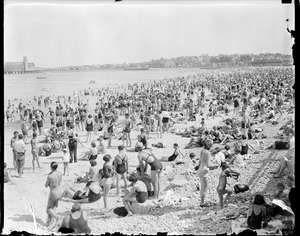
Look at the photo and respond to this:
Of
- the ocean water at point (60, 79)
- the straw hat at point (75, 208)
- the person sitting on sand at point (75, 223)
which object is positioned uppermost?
the ocean water at point (60, 79)

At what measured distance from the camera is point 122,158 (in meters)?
8.29

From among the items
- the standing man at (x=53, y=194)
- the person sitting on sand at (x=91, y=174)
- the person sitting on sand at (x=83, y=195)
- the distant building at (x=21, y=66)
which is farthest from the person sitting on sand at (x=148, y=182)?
the distant building at (x=21, y=66)

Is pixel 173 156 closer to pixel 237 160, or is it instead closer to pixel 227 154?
pixel 227 154

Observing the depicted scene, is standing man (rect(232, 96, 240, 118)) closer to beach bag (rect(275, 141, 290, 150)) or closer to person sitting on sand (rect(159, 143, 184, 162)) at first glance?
person sitting on sand (rect(159, 143, 184, 162))

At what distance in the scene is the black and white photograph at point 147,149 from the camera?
24.5ft

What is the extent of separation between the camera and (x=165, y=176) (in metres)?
9.19

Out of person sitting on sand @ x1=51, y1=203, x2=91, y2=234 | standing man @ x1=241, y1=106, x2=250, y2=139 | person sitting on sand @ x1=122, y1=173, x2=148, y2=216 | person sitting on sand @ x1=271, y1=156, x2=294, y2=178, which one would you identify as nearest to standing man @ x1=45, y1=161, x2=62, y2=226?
person sitting on sand @ x1=51, y1=203, x2=91, y2=234

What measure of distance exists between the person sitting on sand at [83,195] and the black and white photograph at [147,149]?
0.06ft

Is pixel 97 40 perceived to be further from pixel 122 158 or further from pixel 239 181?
pixel 239 181

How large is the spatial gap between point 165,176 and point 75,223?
2561mm

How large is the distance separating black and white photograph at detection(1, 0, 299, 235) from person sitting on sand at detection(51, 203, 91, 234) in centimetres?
2

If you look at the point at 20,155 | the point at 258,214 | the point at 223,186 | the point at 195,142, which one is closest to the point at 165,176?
the point at 223,186

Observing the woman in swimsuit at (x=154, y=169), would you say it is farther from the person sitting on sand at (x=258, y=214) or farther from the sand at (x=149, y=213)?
the person sitting on sand at (x=258, y=214)

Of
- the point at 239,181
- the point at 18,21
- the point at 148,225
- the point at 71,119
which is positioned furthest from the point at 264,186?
the point at 71,119
